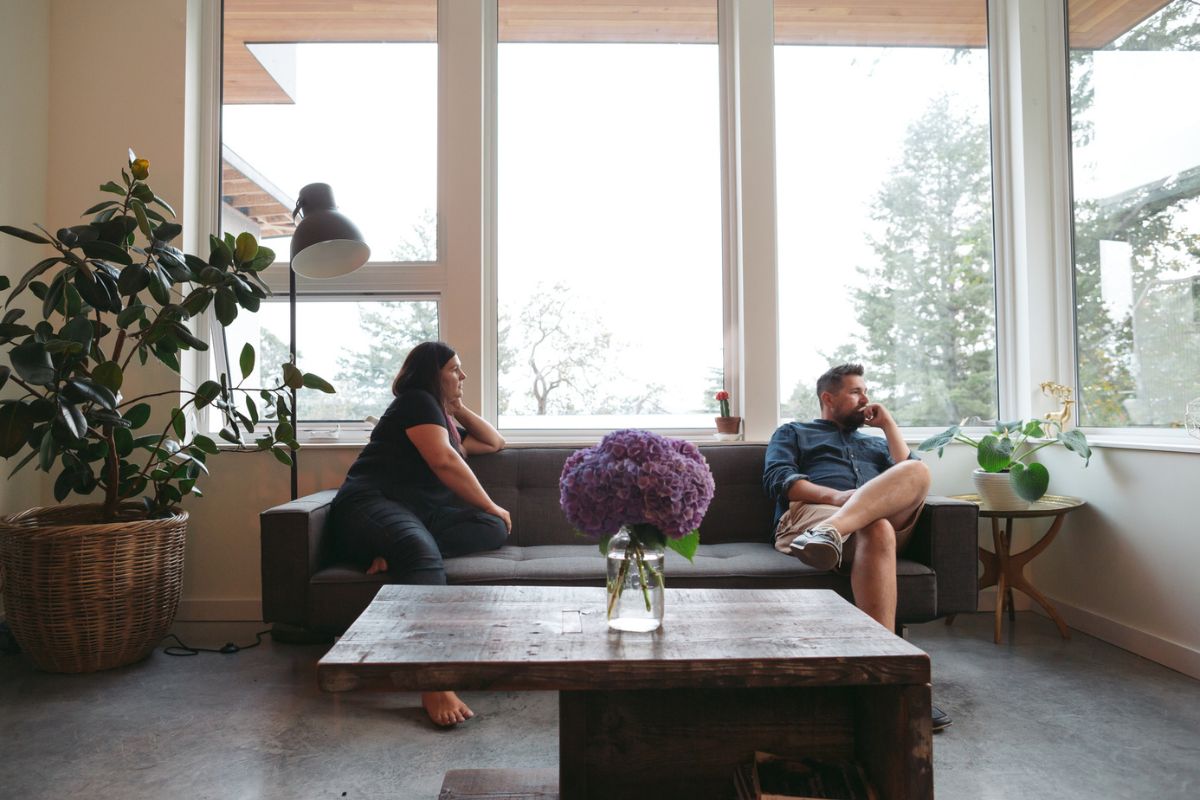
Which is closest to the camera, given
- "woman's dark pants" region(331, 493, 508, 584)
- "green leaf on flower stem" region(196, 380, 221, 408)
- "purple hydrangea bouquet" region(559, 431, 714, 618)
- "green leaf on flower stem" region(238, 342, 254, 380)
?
"purple hydrangea bouquet" region(559, 431, 714, 618)

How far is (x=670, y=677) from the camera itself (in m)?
1.37

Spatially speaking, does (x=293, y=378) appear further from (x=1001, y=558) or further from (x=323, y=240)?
(x=1001, y=558)

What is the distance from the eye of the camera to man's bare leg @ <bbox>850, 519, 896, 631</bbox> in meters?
2.40

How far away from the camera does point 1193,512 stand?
2.67 metres

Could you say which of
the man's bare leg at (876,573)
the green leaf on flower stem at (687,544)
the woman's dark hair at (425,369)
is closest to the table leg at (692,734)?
the green leaf on flower stem at (687,544)

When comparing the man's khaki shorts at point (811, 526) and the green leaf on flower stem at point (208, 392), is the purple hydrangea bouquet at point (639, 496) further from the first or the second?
the green leaf on flower stem at point (208, 392)

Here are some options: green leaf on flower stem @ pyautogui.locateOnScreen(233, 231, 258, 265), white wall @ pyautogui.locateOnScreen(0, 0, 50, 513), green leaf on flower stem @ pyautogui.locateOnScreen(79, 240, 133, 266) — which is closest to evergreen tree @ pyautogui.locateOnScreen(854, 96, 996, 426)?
green leaf on flower stem @ pyautogui.locateOnScreen(233, 231, 258, 265)

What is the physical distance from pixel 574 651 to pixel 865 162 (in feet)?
10.4

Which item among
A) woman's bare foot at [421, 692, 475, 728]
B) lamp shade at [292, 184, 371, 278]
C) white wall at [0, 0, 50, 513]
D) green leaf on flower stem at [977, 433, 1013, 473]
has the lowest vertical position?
woman's bare foot at [421, 692, 475, 728]

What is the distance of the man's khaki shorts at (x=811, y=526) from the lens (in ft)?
8.37

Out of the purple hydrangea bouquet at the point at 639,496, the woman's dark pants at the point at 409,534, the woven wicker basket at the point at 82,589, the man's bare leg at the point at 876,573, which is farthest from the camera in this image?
the woven wicker basket at the point at 82,589

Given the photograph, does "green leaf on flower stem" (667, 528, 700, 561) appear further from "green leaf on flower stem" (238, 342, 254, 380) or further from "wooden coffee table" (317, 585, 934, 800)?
"green leaf on flower stem" (238, 342, 254, 380)

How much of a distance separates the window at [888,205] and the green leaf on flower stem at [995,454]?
53 centimetres

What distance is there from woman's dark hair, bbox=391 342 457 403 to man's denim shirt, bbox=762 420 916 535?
1304mm
